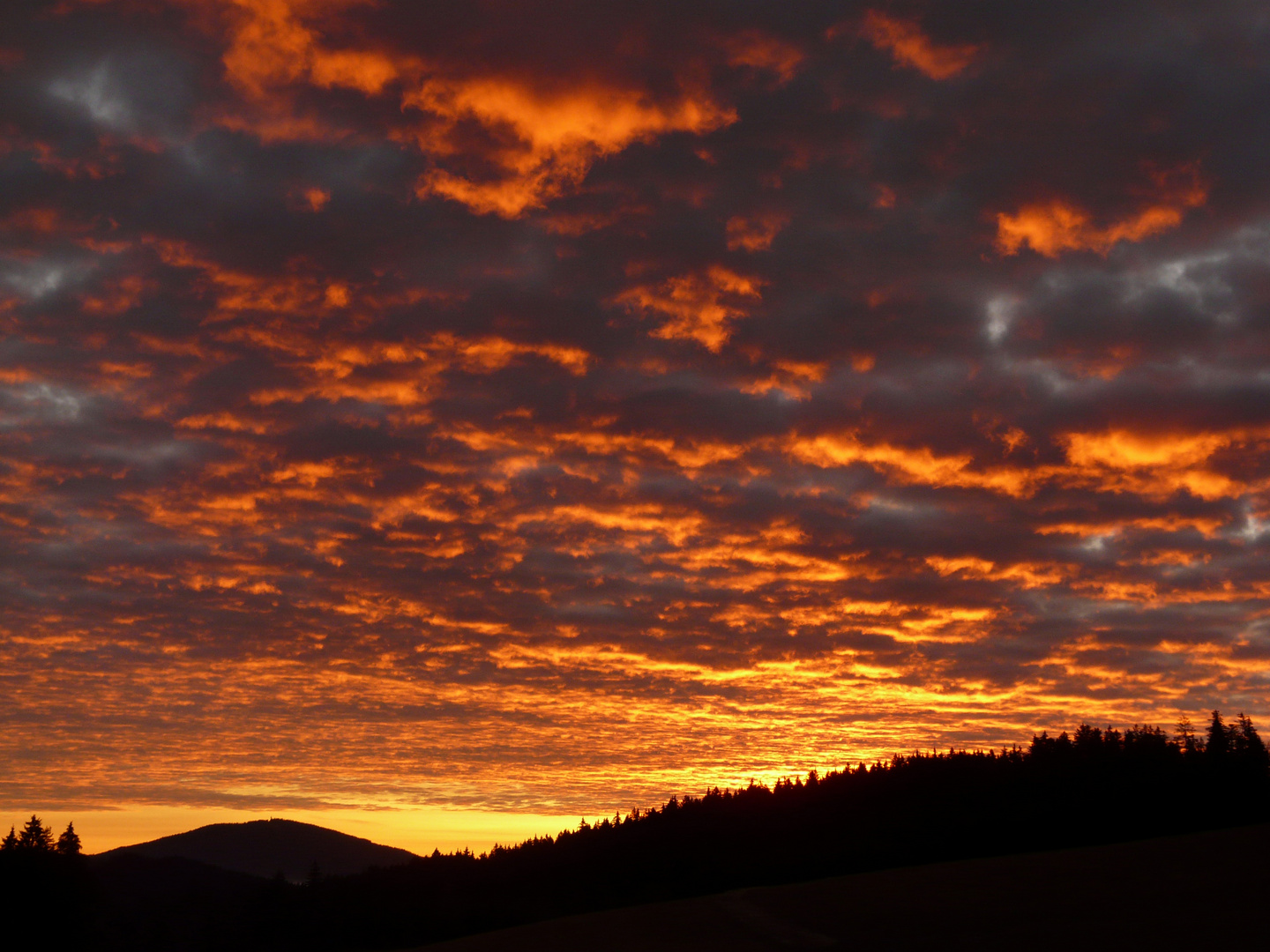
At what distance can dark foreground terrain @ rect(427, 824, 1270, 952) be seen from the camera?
46812 mm

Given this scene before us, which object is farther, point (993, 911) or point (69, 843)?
point (69, 843)

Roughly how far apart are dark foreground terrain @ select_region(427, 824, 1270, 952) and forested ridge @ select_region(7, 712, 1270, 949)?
55016 mm

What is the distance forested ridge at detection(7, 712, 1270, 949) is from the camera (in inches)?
4660

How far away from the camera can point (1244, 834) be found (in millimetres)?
65688

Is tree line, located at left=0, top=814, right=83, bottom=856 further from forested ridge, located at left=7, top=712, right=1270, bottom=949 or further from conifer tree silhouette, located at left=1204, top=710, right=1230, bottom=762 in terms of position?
conifer tree silhouette, located at left=1204, top=710, right=1230, bottom=762

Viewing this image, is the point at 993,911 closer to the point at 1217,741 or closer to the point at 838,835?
the point at 1217,741

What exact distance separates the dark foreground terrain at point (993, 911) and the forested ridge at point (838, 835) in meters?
55.0

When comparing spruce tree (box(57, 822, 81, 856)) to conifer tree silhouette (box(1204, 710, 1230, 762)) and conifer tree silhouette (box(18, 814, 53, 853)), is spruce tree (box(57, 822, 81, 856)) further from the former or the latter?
conifer tree silhouette (box(1204, 710, 1230, 762))

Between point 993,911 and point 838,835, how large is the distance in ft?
378

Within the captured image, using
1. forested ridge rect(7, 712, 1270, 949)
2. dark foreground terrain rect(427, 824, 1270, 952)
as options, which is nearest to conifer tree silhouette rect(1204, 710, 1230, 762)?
forested ridge rect(7, 712, 1270, 949)

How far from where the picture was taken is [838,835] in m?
163

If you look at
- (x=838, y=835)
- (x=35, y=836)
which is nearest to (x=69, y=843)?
(x=35, y=836)

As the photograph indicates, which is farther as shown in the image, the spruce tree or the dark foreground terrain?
the spruce tree

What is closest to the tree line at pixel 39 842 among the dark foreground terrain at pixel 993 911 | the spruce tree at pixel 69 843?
the spruce tree at pixel 69 843
